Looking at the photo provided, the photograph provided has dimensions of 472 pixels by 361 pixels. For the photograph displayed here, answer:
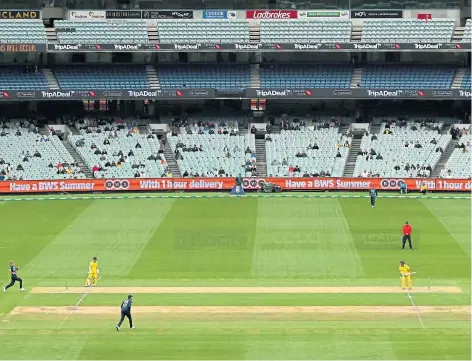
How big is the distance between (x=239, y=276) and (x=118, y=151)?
107 ft

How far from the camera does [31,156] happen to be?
64.6 m

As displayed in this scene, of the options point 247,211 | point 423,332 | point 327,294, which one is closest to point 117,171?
point 247,211

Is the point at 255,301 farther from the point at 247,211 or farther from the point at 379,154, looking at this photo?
the point at 379,154

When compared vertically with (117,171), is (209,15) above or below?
above

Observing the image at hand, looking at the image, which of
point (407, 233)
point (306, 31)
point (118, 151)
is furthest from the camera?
point (306, 31)

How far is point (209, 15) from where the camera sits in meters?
70.1

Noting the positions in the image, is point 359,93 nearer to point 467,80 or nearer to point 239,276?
point 467,80

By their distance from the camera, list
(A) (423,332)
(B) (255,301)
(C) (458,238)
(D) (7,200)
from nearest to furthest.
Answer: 1. (A) (423,332)
2. (B) (255,301)
3. (C) (458,238)
4. (D) (7,200)

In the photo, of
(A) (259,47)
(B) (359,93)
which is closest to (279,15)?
(A) (259,47)

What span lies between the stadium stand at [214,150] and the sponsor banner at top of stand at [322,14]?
9940 millimetres

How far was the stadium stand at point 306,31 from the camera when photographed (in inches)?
2675

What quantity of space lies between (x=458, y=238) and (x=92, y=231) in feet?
57.9

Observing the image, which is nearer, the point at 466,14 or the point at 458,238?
the point at 458,238

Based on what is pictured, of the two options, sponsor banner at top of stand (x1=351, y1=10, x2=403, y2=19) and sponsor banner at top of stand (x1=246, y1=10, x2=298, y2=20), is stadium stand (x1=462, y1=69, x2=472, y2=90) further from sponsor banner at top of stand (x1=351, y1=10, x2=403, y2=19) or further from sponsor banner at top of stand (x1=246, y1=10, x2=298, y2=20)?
sponsor banner at top of stand (x1=246, y1=10, x2=298, y2=20)
